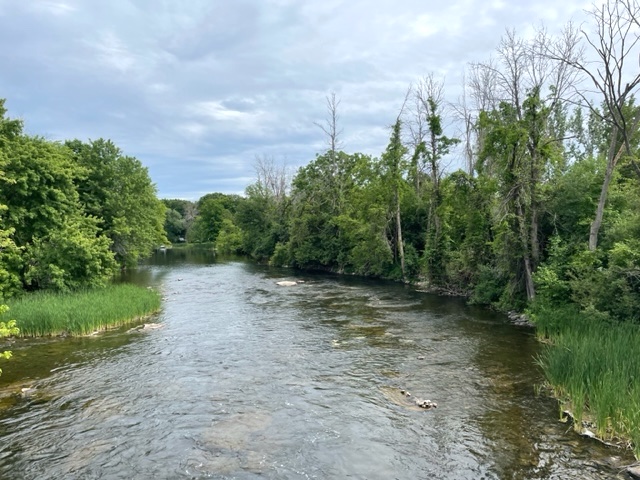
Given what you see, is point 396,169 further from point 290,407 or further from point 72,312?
point 290,407

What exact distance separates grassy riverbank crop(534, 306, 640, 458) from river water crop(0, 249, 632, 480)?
1.48ft

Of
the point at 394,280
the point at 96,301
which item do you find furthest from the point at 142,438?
the point at 394,280

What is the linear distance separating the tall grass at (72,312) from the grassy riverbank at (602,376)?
1601 cm

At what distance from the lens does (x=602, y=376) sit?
895 cm

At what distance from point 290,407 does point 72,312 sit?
Answer: 11.3 meters

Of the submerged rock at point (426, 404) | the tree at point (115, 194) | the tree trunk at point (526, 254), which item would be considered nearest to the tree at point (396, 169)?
the tree trunk at point (526, 254)

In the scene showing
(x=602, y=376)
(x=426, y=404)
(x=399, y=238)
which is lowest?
(x=426, y=404)

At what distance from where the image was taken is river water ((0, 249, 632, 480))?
7.28m

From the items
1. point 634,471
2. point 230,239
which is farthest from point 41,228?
point 230,239

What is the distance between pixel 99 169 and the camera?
3294 cm

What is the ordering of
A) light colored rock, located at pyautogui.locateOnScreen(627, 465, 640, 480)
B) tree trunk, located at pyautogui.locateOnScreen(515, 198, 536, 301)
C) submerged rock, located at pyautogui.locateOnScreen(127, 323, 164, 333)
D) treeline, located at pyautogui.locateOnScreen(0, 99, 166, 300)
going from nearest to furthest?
light colored rock, located at pyautogui.locateOnScreen(627, 465, 640, 480) < submerged rock, located at pyautogui.locateOnScreen(127, 323, 164, 333) < treeline, located at pyautogui.locateOnScreen(0, 99, 166, 300) < tree trunk, located at pyautogui.locateOnScreen(515, 198, 536, 301)

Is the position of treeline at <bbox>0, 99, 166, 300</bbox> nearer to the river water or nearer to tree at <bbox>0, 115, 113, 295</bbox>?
tree at <bbox>0, 115, 113, 295</bbox>

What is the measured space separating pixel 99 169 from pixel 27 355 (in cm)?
2276

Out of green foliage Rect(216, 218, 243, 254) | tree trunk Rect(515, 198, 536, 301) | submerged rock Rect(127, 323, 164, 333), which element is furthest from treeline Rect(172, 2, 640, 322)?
green foliage Rect(216, 218, 243, 254)
